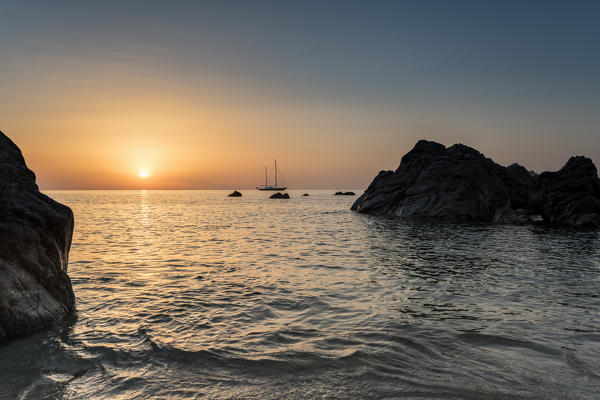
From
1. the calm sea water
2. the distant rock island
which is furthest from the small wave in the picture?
the distant rock island

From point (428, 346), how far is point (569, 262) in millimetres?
13287

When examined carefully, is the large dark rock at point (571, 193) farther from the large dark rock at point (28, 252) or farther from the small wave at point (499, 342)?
the large dark rock at point (28, 252)

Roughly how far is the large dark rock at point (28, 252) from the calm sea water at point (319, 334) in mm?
520

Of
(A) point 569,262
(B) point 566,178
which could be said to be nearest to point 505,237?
(A) point 569,262

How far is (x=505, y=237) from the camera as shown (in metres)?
25.6

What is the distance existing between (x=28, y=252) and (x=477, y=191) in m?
44.9

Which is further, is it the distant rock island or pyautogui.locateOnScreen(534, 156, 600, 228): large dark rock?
the distant rock island

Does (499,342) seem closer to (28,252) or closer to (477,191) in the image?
(28,252)

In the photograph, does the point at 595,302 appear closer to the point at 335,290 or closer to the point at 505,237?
the point at 335,290

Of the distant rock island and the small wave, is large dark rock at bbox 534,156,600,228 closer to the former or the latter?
the distant rock island

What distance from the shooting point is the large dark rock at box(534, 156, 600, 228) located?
33.0 meters

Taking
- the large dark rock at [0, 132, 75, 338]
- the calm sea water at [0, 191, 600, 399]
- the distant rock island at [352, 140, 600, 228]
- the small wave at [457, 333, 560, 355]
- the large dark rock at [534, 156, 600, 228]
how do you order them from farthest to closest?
1. the distant rock island at [352, 140, 600, 228]
2. the large dark rock at [534, 156, 600, 228]
3. the large dark rock at [0, 132, 75, 338]
4. the small wave at [457, 333, 560, 355]
5. the calm sea water at [0, 191, 600, 399]

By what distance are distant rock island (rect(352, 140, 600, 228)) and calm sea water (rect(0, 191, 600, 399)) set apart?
24.0 meters

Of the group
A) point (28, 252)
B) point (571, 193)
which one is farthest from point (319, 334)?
point (571, 193)
